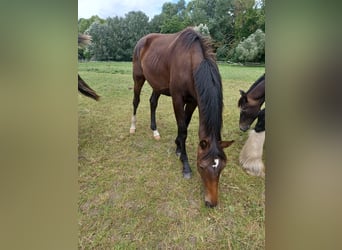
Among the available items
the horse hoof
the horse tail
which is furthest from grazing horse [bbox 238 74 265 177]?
the horse tail

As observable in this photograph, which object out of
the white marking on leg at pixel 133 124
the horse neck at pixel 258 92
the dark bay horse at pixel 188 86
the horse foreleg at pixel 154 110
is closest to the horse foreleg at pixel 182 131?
the dark bay horse at pixel 188 86

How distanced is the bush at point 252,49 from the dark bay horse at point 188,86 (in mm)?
120

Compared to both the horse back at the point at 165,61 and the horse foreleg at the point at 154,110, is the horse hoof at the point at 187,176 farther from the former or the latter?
the horse back at the point at 165,61

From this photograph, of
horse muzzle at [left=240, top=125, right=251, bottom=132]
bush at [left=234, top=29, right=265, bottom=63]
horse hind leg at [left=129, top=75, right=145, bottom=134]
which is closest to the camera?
bush at [left=234, top=29, right=265, bottom=63]

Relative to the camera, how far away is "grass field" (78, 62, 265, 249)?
1.01 m

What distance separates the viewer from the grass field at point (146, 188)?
1010 millimetres

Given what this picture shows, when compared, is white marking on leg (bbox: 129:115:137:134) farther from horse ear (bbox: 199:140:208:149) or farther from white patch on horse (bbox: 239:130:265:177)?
white patch on horse (bbox: 239:130:265:177)

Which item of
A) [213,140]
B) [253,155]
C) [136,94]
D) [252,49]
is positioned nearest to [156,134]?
[136,94]

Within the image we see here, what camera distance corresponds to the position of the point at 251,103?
1.05 metres

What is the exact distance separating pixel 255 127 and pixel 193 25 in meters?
0.55

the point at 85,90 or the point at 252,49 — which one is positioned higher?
the point at 252,49

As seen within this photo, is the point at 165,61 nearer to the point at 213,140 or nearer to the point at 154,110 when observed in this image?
the point at 154,110
